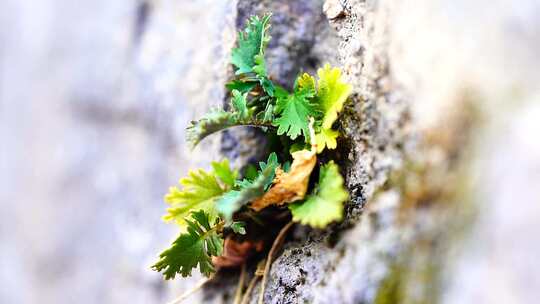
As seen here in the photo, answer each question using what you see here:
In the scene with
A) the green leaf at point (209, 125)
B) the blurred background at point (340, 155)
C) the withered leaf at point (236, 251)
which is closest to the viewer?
the blurred background at point (340, 155)

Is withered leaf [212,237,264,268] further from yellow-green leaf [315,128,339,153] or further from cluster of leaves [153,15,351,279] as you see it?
yellow-green leaf [315,128,339,153]

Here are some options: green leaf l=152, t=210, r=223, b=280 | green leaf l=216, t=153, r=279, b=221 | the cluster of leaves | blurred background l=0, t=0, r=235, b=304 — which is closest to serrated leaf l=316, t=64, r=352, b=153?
the cluster of leaves

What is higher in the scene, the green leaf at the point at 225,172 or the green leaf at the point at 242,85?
the green leaf at the point at 242,85

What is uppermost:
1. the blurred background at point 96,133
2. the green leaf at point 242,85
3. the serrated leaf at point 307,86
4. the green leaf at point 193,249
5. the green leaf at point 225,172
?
the blurred background at point 96,133

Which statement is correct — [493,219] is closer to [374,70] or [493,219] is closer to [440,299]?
[440,299]

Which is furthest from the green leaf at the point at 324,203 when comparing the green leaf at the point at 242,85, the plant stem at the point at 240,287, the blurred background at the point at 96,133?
the blurred background at the point at 96,133

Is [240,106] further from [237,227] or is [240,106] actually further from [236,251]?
[236,251]

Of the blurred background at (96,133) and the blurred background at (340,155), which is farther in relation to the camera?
the blurred background at (96,133)

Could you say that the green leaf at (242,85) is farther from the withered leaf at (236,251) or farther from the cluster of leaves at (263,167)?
the withered leaf at (236,251)

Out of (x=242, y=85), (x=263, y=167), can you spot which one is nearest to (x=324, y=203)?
(x=263, y=167)
